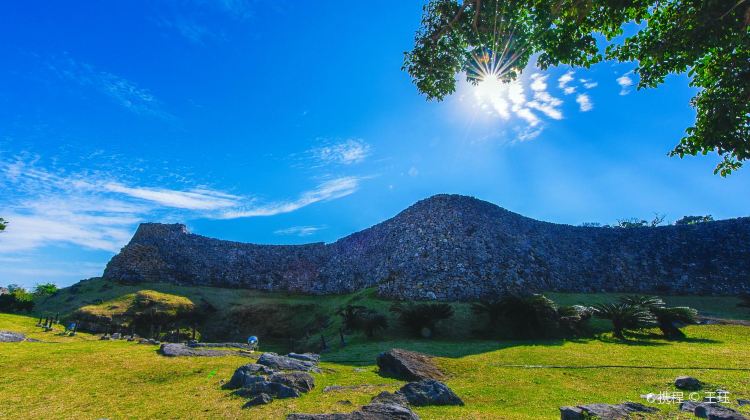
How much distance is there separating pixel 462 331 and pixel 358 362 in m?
9.28

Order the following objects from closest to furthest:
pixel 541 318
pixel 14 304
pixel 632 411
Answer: pixel 632 411, pixel 541 318, pixel 14 304

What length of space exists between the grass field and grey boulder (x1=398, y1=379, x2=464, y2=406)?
301 mm

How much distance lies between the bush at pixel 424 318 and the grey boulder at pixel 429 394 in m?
13.1

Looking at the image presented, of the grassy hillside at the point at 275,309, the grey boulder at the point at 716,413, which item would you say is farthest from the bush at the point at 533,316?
the grey boulder at the point at 716,413

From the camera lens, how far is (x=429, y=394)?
306 inches

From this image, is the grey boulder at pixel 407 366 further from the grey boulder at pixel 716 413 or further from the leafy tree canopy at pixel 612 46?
the leafy tree canopy at pixel 612 46

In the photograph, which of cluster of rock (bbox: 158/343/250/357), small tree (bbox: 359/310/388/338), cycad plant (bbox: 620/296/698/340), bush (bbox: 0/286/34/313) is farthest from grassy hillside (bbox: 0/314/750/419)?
bush (bbox: 0/286/34/313)

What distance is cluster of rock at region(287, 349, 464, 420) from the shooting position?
6383 mm

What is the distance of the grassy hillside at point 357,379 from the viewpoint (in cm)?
768

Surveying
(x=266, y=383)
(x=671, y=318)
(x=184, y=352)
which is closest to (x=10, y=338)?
(x=184, y=352)

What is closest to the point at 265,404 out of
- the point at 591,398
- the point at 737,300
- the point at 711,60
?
the point at 591,398

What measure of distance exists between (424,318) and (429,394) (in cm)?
1348

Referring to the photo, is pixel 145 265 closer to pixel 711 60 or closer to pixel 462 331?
pixel 462 331

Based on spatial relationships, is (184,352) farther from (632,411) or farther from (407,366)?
(632,411)
